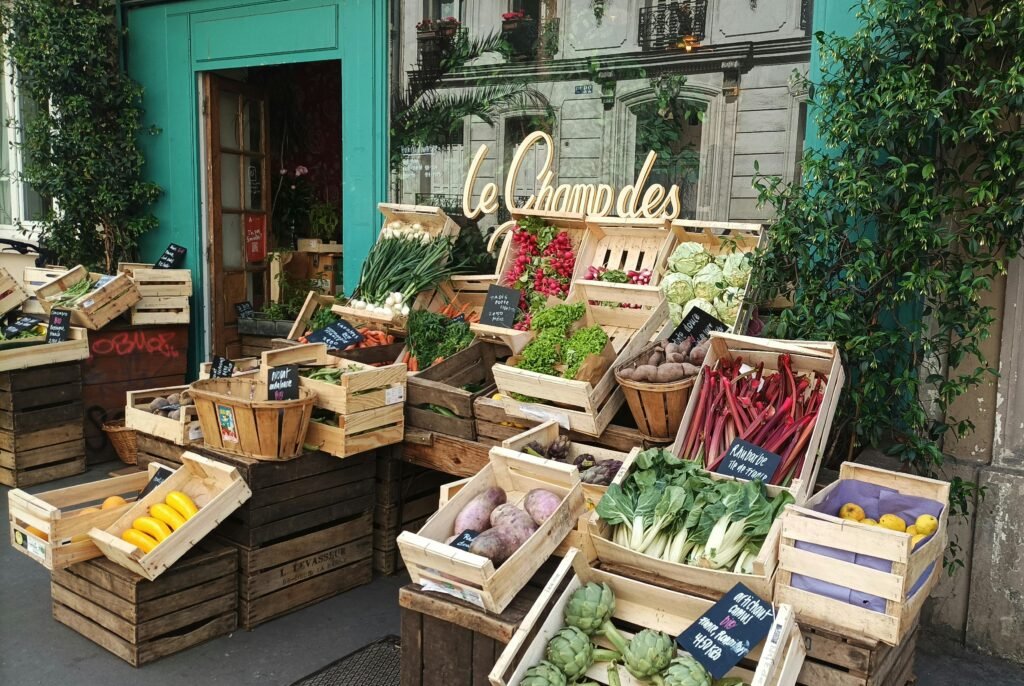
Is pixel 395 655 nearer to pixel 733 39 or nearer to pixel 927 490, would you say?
pixel 927 490

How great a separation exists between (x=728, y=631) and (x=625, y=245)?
2777mm

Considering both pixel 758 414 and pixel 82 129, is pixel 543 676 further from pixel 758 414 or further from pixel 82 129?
pixel 82 129

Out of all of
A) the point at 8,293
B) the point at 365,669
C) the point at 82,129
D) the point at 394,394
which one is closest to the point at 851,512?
the point at 365,669

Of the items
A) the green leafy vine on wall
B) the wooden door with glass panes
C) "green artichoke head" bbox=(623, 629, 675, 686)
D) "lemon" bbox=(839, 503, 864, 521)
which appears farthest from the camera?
the wooden door with glass panes

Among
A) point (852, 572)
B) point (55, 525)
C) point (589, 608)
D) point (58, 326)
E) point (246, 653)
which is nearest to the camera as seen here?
point (852, 572)

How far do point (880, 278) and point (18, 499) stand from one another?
4301 millimetres

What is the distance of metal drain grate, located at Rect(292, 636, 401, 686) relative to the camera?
4055mm

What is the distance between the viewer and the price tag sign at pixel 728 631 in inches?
109

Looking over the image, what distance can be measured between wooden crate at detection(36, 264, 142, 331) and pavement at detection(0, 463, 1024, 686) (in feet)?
8.64

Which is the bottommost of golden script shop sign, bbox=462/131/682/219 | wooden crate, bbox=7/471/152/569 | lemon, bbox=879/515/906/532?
wooden crate, bbox=7/471/152/569

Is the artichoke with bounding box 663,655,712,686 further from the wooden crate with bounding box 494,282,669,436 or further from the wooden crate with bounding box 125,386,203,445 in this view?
the wooden crate with bounding box 125,386,203,445

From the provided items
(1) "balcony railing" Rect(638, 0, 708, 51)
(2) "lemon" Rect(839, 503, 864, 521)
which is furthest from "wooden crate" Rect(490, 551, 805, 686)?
(1) "balcony railing" Rect(638, 0, 708, 51)

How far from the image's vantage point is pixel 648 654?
2836 mm

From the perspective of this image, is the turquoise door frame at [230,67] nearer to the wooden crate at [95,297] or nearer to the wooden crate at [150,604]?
the wooden crate at [95,297]
